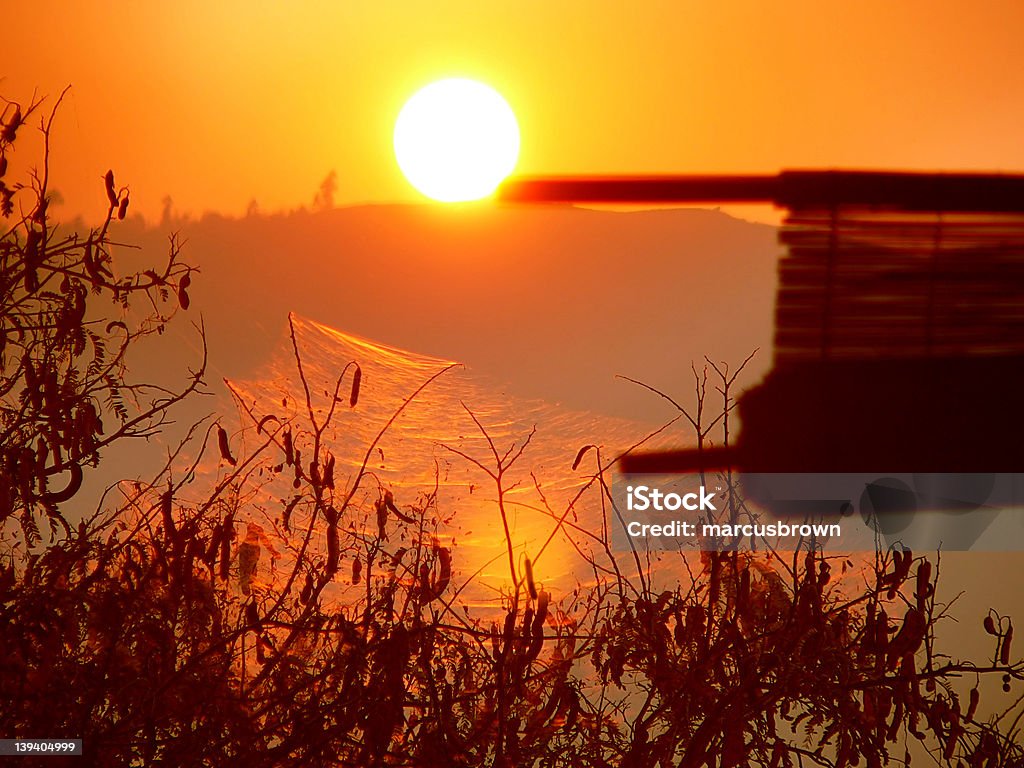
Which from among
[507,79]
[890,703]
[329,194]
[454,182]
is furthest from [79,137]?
[890,703]

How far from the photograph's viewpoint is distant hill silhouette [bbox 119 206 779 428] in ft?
5.72

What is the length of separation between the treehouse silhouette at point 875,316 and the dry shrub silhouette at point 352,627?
271 millimetres

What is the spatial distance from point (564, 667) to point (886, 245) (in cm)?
94

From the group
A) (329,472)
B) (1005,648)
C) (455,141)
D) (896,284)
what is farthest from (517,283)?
(1005,648)

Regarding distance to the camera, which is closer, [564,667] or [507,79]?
[564,667]

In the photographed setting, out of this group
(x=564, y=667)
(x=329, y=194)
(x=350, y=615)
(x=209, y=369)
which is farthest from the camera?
(x=329, y=194)

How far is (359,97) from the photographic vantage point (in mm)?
1791

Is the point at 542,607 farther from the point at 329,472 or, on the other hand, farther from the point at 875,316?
the point at 875,316

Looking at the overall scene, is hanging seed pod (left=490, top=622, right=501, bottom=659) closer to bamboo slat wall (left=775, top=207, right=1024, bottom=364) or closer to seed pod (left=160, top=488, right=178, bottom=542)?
seed pod (left=160, top=488, right=178, bottom=542)

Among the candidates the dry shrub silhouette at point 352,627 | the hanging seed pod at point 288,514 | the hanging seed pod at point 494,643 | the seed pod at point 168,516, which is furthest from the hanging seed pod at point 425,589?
the seed pod at point 168,516

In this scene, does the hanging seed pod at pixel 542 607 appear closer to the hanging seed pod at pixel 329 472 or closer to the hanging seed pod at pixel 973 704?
the hanging seed pod at pixel 329 472

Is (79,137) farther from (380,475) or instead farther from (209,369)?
(380,475)

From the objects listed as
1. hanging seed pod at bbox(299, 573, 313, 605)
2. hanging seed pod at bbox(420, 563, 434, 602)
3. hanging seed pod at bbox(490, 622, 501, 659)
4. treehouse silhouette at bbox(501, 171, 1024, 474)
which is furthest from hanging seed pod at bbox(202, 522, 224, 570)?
treehouse silhouette at bbox(501, 171, 1024, 474)

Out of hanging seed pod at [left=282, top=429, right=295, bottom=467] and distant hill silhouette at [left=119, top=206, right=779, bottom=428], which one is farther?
distant hill silhouette at [left=119, top=206, right=779, bottom=428]
